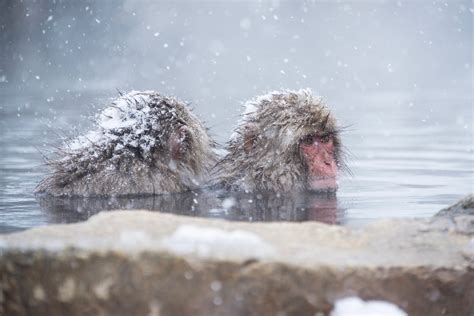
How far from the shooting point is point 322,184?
449 centimetres

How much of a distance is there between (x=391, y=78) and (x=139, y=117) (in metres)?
21.0

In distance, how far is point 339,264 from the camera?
2299 mm

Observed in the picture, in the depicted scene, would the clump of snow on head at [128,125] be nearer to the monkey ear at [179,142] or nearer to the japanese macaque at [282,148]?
the monkey ear at [179,142]

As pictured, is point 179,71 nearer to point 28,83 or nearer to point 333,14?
point 28,83

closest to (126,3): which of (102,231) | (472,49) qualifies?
(472,49)

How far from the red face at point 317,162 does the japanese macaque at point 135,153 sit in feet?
1.65

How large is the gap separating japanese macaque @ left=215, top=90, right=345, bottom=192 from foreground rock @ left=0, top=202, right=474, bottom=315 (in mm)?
1936

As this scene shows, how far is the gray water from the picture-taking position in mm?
3951

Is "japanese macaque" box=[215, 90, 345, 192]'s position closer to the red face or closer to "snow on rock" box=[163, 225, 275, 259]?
the red face

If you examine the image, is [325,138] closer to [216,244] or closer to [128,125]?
[128,125]

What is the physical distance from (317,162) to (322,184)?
11 centimetres

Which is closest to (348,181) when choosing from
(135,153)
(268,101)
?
(268,101)

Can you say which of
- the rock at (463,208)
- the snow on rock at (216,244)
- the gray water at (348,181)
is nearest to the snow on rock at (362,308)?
the snow on rock at (216,244)

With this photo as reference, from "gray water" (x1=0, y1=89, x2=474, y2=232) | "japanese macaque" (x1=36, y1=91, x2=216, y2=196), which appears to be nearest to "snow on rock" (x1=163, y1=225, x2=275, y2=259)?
"gray water" (x1=0, y1=89, x2=474, y2=232)
